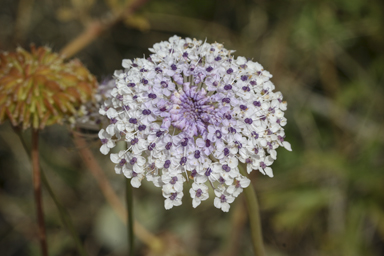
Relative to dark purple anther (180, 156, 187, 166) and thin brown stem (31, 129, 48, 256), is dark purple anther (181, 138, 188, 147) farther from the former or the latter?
thin brown stem (31, 129, 48, 256)

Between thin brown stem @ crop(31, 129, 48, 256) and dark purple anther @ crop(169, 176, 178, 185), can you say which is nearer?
dark purple anther @ crop(169, 176, 178, 185)

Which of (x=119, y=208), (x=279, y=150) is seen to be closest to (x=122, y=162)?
(x=119, y=208)

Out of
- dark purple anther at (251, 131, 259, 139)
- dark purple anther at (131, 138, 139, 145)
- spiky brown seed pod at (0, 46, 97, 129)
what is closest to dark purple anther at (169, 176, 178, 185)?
dark purple anther at (131, 138, 139, 145)

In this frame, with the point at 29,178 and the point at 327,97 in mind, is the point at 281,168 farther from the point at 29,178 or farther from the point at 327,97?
the point at 29,178

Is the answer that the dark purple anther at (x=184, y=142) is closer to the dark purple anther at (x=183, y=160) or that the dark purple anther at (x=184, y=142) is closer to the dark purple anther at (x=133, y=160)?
the dark purple anther at (x=183, y=160)

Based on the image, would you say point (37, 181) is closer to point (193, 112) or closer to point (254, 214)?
point (193, 112)

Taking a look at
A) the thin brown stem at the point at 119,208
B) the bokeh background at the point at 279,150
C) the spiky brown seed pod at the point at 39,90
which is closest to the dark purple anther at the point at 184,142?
the spiky brown seed pod at the point at 39,90
